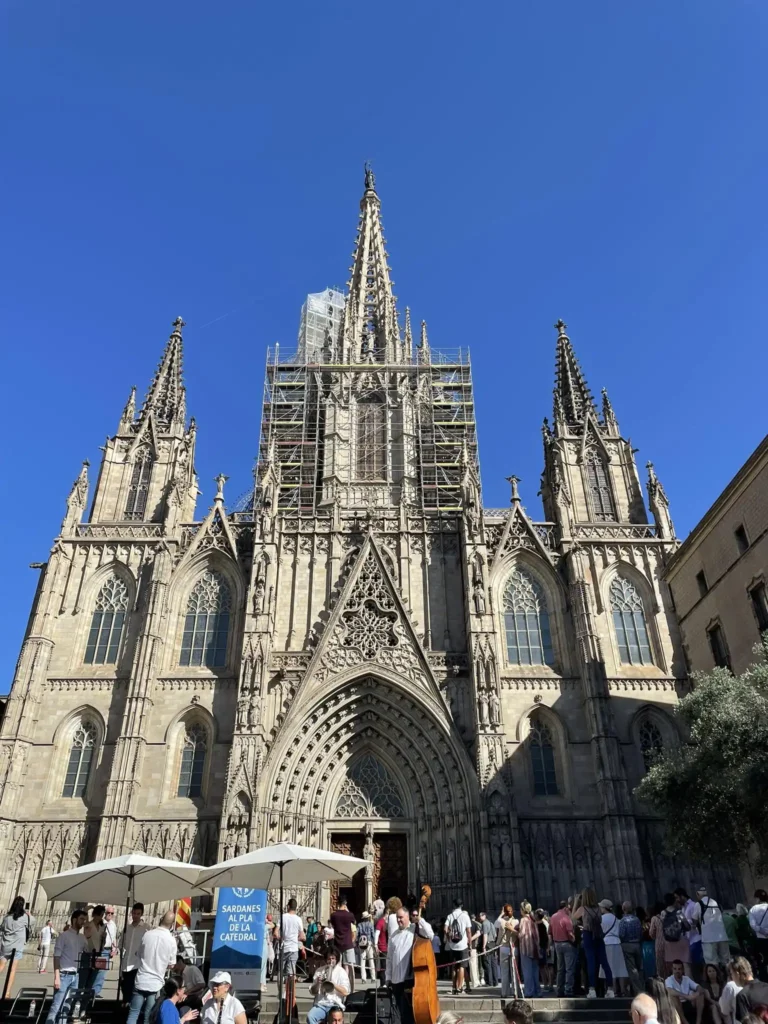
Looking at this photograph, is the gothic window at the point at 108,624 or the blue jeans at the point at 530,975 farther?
the gothic window at the point at 108,624

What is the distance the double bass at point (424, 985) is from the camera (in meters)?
8.50

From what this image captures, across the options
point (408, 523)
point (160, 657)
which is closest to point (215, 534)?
point (160, 657)

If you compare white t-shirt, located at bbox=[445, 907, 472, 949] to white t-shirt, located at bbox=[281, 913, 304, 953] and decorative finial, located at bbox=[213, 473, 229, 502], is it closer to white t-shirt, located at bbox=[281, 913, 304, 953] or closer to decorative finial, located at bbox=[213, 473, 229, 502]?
white t-shirt, located at bbox=[281, 913, 304, 953]

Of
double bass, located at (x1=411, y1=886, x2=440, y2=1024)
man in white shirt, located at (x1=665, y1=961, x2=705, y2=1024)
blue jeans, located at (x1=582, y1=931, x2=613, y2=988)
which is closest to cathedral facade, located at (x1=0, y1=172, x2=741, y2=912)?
blue jeans, located at (x1=582, y1=931, x2=613, y2=988)

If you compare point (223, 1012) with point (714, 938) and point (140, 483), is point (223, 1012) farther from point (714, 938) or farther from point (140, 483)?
point (140, 483)

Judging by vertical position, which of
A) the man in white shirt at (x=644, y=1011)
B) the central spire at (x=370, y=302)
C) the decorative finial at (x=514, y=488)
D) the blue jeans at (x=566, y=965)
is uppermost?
the central spire at (x=370, y=302)

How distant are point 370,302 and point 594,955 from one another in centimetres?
3817

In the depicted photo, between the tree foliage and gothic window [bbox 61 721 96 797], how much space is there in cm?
1787

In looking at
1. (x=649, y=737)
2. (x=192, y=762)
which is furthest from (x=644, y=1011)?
(x=192, y=762)

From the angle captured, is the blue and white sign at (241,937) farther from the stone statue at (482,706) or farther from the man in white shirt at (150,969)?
the stone statue at (482,706)

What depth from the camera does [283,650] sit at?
1085 inches

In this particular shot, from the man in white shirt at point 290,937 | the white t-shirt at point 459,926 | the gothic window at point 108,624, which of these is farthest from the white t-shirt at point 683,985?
the gothic window at point 108,624

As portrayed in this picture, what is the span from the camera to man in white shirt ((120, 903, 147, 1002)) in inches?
415

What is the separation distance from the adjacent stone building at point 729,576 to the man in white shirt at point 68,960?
60.2 feet
